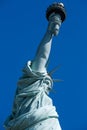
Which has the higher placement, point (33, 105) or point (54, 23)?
point (54, 23)

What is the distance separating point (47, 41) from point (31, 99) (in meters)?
1.85

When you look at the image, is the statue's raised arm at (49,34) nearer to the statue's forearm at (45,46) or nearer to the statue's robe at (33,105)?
the statue's forearm at (45,46)

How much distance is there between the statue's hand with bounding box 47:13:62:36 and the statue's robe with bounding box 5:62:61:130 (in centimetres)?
108

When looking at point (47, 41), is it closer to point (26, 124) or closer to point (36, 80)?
Answer: point (36, 80)

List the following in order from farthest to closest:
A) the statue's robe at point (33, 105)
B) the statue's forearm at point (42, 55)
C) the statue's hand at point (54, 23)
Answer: the statue's hand at point (54, 23), the statue's forearm at point (42, 55), the statue's robe at point (33, 105)

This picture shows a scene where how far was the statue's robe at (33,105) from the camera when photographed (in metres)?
11.2

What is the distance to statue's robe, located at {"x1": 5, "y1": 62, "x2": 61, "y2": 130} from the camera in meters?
11.2

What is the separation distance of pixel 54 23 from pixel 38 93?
7.16 ft

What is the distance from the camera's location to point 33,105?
11641mm

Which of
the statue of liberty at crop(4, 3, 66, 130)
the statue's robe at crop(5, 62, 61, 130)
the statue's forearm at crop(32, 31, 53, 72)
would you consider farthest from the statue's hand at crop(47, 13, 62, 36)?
the statue's robe at crop(5, 62, 61, 130)

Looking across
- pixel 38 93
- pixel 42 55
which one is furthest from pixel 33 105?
pixel 42 55

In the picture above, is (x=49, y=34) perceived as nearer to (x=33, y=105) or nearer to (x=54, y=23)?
(x=54, y=23)

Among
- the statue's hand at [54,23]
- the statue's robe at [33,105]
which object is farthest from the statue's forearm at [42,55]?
the statue's hand at [54,23]

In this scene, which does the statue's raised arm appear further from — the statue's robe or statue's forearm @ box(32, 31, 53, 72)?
the statue's robe
